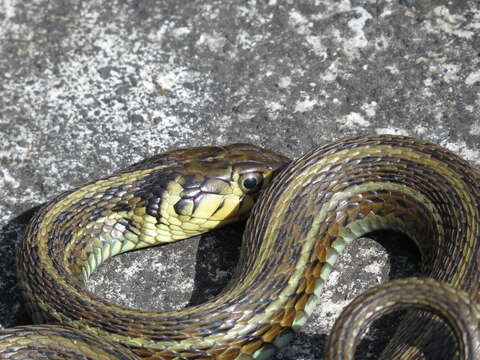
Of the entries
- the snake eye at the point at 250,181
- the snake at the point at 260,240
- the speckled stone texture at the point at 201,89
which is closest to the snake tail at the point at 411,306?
the snake at the point at 260,240

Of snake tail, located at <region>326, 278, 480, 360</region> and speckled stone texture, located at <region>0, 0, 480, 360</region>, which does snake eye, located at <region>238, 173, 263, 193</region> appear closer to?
speckled stone texture, located at <region>0, 0, 480, 360</region>

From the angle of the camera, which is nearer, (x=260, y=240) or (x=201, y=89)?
(x=260, y=240)

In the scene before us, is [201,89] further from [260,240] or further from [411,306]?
[411,306]

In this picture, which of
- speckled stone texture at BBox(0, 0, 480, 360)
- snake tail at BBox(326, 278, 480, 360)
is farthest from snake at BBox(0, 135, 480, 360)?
speckled stone texture at BBox(0, 0, 480, 360)

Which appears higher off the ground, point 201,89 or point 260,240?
point 201,89

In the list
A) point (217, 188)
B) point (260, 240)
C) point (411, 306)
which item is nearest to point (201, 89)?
point (217, 188)

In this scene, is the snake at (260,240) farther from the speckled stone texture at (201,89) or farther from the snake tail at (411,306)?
the speckled stone texture at (201,89)
